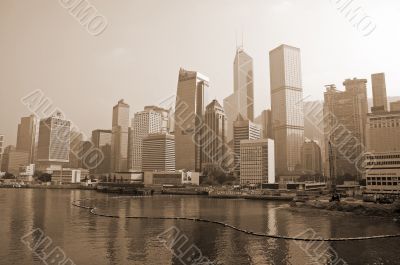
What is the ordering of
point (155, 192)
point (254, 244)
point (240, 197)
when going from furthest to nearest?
point (155, 192)
point (240, 197)
point (254, 244)

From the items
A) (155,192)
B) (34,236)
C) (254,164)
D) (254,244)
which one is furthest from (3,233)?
(254,164)

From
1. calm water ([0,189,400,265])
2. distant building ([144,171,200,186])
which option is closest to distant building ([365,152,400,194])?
calm water ([0,189,400,265])

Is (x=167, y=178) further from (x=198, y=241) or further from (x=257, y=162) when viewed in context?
(x=198, y=241)

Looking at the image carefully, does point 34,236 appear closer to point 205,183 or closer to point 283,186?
point 283,186

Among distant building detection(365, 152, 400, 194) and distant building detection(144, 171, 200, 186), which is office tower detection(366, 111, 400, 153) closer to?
distant building detection(365, 152, 400, 194)

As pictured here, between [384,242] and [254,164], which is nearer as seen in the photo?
[384,242]

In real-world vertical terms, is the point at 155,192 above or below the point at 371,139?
below

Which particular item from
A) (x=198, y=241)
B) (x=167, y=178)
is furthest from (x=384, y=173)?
(x=167, y=178)
